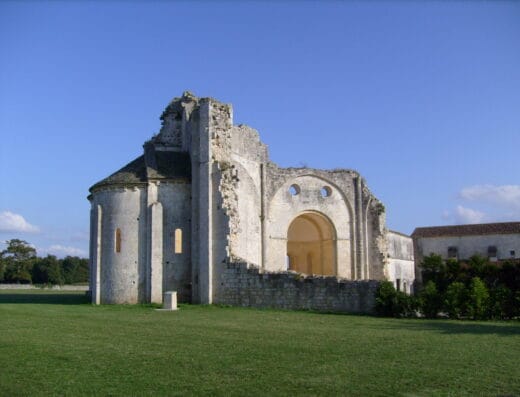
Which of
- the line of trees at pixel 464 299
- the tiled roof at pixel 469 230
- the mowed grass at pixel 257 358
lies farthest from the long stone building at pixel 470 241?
the mowed grass at pixel 257 358

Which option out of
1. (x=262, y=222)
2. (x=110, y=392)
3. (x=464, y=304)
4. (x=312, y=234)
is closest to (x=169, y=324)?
(x=110, y=392)

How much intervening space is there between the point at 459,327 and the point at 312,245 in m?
20.2

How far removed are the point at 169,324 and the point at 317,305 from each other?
6.80 meters

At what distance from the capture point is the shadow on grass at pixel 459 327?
45.0 feet

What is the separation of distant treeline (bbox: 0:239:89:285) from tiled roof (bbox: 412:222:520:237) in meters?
46.9

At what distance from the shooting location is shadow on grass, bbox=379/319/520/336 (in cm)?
1372

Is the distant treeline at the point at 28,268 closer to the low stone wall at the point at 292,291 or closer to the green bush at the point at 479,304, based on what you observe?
the low stone wall at the point at 292,291

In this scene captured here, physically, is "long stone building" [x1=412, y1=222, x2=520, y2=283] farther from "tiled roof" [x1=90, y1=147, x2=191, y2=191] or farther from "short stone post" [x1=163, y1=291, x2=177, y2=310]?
"short stone post" [x1=163, y1=291, x2=177, y2=310]

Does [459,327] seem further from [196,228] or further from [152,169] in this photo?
[152,169]

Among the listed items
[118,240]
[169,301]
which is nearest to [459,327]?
[169,301]

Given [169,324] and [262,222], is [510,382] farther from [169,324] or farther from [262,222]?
[262,222]

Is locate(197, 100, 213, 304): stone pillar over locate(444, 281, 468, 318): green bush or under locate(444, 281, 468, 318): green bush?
over

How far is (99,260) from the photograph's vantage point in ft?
80.6

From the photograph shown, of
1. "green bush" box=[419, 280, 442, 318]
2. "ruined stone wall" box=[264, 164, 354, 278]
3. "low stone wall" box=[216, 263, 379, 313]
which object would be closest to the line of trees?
"green bush" box=[419, 280, 442, 318]
